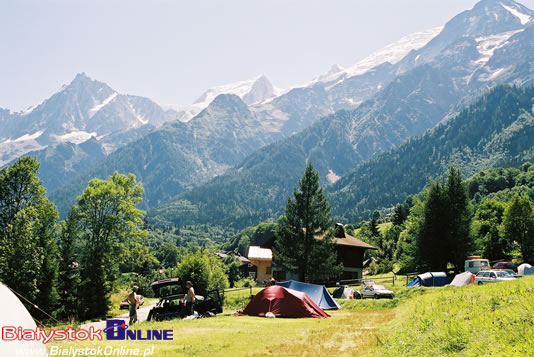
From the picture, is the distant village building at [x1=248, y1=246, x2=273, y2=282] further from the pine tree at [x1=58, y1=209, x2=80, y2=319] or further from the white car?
the white car

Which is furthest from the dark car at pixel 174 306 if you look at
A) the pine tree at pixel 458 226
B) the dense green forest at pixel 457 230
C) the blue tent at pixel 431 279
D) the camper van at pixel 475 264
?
the pine tree at pixel 458 226

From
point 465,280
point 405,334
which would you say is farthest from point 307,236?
point 405,334

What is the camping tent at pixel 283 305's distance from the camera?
27453 millimetres

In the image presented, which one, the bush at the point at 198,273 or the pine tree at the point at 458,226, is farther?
the pine tree at the point at 458,226

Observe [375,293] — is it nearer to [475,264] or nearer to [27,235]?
[475,264]

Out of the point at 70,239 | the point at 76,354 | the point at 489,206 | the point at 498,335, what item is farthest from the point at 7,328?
the point at 489,206

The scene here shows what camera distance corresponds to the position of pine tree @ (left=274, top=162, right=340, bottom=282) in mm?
53656

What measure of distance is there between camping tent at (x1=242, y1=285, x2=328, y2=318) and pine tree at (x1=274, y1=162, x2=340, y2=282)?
81.5 feet

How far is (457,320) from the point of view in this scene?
46.7ft

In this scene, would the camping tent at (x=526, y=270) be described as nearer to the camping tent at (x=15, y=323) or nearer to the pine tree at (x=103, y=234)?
the pine tree at (x=103, y=234)

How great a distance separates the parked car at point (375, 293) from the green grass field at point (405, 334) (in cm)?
1868

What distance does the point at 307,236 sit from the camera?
5456 centimetres

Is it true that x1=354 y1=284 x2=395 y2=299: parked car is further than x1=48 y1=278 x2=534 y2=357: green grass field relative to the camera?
Yes

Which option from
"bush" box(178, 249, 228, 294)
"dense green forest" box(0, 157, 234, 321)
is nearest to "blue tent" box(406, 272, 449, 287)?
"bush" box(178, 249, 228, 294)
